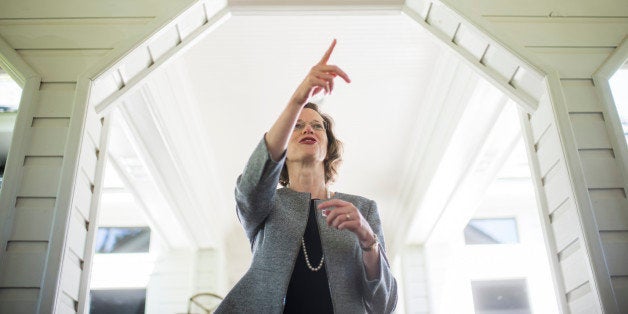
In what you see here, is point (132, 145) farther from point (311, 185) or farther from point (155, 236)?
point (311, 185)

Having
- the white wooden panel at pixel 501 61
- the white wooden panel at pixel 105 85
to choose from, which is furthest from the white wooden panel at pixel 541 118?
the white wooden panel at pixel 105 85

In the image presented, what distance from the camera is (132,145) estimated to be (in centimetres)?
367

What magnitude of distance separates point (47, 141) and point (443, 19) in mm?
1424

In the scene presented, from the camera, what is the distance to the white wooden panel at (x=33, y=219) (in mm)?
1660

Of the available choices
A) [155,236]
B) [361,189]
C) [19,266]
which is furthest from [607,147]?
[155,236]

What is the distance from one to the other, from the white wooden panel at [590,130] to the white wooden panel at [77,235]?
155 cm

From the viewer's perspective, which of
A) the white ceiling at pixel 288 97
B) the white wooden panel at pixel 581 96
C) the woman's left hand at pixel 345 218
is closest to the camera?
the woman's left hand at pixel 345 218

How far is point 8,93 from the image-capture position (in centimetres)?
194

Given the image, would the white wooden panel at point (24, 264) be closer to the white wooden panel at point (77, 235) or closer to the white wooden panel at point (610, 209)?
the white wooden panel at point (77, 235)

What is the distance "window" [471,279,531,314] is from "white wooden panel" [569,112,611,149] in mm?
3913

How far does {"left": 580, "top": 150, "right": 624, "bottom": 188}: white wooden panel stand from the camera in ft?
Result: 5.78

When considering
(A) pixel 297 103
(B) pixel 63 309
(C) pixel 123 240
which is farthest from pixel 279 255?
(C) pixel 123 240

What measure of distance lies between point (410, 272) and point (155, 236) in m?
2.44

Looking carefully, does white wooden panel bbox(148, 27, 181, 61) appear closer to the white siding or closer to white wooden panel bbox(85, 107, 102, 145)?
the white siding
